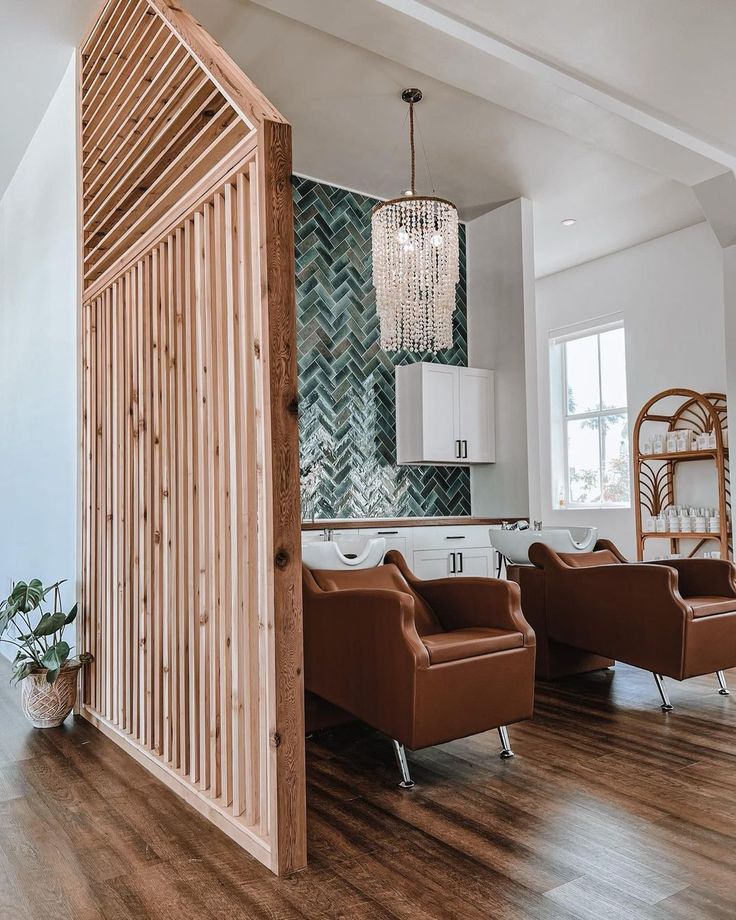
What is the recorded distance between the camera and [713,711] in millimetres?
3750

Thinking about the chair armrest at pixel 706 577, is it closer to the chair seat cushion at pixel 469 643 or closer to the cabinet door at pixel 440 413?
the chair seat cushion at pixel 469 643

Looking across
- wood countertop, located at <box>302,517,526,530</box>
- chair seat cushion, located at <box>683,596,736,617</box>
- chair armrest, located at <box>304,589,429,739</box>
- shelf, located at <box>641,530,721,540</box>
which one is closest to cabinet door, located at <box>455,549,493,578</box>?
wood countertop, located at <box>302,517,526,530</box>

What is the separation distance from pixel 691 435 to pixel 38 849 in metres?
5.87

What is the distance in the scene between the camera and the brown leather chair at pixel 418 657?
2.78 metres

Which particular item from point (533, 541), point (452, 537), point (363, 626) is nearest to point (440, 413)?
point (452, 537)

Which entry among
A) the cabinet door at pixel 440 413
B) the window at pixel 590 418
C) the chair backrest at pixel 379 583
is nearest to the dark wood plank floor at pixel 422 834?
the chair backrest at pixel 379 583

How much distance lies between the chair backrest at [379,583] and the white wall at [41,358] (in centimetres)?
139

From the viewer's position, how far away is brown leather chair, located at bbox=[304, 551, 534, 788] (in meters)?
2.78

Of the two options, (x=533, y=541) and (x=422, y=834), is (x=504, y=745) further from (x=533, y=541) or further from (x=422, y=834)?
(x=533, y=541)

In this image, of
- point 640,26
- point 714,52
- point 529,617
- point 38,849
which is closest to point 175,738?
point 38,849

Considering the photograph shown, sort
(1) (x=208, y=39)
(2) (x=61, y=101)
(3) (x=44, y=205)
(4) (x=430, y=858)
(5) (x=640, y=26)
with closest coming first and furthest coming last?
1. (4) (x=430, y=858)
2. (1) (x=208, y=39)
3. (5) (x=640, y=26)
4. (2) (x=61, y=101)
5. (3) (x=44, y=205)

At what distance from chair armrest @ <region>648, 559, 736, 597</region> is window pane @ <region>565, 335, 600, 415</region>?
3784mm

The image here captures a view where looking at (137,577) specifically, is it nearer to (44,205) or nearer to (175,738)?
(175,738)

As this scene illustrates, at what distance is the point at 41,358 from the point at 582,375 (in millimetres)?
5459
